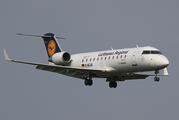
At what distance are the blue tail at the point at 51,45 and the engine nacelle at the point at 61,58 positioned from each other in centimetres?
239

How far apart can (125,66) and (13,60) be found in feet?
32.2

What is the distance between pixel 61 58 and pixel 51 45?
412 centimetres

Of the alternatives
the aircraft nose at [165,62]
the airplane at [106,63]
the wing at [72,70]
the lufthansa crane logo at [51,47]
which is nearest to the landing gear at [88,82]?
the airplane at [106,63]

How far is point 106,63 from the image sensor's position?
35812 millimetres

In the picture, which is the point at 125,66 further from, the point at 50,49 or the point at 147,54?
the point at 50,49

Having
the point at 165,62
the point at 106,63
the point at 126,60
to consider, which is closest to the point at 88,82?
the point at 106,63

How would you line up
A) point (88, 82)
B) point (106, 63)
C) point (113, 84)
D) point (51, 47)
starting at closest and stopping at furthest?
point (106, 63)
point (88, 82)
point (113, 84)
point (51, 47)

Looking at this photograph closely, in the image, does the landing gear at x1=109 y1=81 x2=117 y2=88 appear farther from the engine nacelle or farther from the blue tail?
the blue tail

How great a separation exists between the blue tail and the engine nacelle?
2.39m

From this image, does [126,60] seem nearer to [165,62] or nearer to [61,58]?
[165,62]

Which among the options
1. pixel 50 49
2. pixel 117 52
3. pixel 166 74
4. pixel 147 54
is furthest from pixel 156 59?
pixel 50 49

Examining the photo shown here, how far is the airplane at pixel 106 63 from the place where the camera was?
33.2 meters

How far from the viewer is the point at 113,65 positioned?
35125 millimetres

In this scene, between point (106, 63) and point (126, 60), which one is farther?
point (106, 63)
